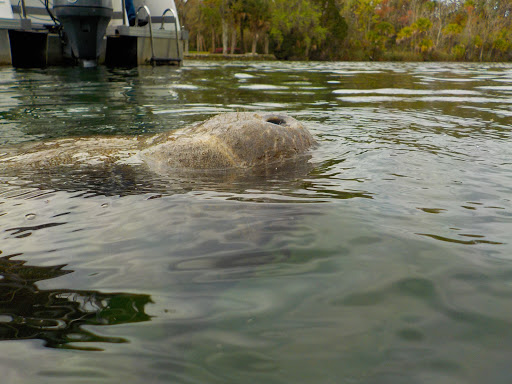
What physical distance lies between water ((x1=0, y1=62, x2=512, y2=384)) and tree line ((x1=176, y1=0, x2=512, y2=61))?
146 ft

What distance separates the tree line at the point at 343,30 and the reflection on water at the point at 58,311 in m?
45.9

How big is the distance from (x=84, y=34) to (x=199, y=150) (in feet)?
32.9

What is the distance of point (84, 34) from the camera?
11.8m

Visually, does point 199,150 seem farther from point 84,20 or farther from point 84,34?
point 84,34

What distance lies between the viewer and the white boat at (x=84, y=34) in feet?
37.5

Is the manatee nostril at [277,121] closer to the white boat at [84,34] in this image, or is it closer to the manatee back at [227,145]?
the manatee back at [227,145]

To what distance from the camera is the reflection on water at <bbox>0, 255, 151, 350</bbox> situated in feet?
4.76

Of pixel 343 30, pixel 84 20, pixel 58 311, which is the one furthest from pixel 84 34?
pixel 343 30

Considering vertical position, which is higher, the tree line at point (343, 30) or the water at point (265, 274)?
the tree line at point (343, 30)

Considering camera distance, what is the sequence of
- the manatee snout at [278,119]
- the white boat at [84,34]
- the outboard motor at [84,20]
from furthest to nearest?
the white boat at [84,34]
the outboard motor at [84,20]
the manatee snout at [278,119]

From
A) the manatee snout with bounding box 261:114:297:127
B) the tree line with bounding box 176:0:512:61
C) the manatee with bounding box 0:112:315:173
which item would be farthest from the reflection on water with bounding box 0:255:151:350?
the tree line with bounding box 176:0:512:61

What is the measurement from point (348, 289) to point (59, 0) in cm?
1242

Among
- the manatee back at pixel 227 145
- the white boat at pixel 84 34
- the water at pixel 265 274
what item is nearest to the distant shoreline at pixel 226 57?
the white boat at pixel 84 34

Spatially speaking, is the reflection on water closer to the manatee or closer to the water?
the water
